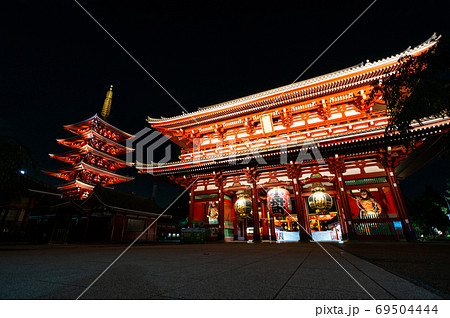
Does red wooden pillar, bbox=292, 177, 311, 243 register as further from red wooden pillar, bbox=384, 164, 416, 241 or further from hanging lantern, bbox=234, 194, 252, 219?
red wooden pillar, bbox=384, 164, 416, 241

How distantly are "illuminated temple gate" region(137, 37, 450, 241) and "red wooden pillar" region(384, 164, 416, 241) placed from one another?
1.4 inches

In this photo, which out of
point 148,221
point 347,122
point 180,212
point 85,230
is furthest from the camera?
point 180,212

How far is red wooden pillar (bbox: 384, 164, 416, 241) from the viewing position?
8312 millimetres

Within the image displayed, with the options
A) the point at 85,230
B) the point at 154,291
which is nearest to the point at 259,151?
the point at 154,291

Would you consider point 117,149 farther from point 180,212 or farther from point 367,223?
point 367,223

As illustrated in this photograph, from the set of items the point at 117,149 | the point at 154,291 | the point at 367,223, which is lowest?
the point at 154,291

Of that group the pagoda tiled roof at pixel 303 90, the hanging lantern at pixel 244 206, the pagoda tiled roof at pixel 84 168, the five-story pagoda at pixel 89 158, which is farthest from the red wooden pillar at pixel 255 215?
the pagoda tiled roof at pixel 84 168

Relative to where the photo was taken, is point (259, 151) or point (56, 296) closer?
point (56, 296)

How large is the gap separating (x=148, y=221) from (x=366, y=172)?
1526 centimetres

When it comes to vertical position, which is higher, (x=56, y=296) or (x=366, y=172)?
(x=366, y=172)

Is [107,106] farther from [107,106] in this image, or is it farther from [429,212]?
[429,212]

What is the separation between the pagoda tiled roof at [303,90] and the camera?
9.40 metres

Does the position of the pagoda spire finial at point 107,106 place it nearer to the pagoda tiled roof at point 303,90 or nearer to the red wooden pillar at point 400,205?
the pagoda tiled roof at point 303,90

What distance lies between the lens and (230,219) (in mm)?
14156
